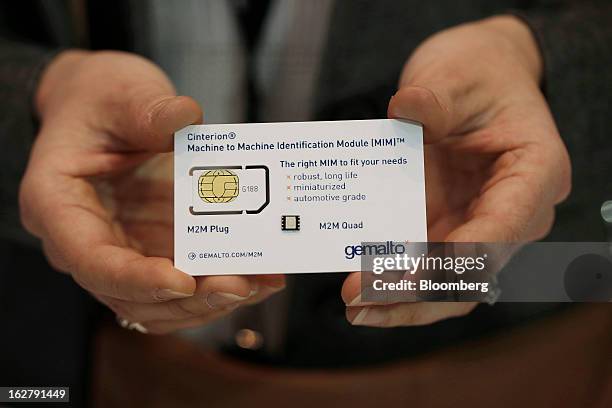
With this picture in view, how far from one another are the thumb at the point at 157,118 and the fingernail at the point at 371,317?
156mm

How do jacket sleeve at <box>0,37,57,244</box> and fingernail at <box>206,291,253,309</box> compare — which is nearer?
fingernail at <box>206,291,253,309</box>

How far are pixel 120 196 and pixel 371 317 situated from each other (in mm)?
217

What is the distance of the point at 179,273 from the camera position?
320 millimetres

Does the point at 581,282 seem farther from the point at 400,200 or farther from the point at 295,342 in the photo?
the point at 295,342

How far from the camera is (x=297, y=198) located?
0.31 meters

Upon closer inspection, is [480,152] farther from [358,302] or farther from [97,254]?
[97,254]

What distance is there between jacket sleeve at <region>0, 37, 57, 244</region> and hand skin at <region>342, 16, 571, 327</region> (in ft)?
1.08

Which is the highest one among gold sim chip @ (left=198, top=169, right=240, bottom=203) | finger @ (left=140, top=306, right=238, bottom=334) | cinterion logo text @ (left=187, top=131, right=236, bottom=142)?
cinterion logo text @ (left=187, top=131, right=236, bottom=142)

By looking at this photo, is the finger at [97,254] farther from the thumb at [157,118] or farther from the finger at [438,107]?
the finger at [438,107]

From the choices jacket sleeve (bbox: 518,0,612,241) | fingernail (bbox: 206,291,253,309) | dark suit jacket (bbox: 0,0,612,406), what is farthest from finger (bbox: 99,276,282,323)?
jacket sleeve (bbox: 518,0,612,241)

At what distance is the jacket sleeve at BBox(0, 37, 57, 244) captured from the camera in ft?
1.62

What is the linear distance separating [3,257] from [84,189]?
207 millimetres

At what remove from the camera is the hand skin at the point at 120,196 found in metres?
Answer: 0.33

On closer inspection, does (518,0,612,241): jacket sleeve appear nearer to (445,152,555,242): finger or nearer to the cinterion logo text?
(445,152,555,242): finger
